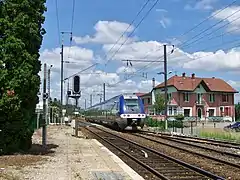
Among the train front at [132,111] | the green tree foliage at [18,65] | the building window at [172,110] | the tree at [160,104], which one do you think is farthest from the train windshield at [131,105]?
the building window at [172,110]

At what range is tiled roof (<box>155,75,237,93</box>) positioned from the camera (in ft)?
294

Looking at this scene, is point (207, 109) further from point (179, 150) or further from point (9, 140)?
point (9, 140)

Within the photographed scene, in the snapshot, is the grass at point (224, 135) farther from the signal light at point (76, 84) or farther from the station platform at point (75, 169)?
the station platform at point (75, 169)

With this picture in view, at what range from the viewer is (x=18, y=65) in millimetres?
14570

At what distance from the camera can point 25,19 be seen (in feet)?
48.8

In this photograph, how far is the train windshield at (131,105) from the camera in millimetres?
37803

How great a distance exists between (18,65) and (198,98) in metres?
78.5

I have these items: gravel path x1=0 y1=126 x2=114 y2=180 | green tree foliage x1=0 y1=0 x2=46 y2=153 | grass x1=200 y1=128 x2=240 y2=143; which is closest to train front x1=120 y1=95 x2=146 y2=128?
grass x1=200 y1=128 x2=240 y2=143

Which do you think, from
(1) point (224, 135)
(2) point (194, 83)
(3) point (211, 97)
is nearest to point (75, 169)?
(1) point (224, 135)

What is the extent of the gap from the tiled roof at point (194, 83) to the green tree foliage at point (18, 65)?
7345cm

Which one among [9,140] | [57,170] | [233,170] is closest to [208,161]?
[233,170]

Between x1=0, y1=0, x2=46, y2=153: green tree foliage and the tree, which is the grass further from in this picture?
the tree

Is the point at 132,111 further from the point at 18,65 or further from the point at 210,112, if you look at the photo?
the point at 210,112

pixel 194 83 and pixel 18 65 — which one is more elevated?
pixel 194 83
